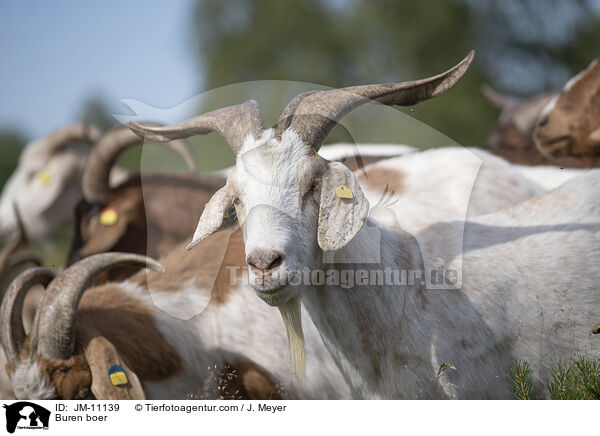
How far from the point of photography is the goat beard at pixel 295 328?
286 cm

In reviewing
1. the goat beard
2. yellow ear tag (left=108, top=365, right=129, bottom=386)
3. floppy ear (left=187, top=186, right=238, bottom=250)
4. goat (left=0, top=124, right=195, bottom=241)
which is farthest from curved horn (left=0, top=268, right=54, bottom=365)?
goat (left=0, top=124, right=195, bottom=241)

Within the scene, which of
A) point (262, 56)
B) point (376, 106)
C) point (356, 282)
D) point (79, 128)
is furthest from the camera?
point (262, 56)

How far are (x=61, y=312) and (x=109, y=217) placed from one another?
1707 mm

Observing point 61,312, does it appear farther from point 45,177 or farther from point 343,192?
point 45,177

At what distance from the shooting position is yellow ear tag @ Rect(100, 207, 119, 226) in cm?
491

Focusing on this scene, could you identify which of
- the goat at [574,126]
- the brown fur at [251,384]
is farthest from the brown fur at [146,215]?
A: the goat at [574,126]

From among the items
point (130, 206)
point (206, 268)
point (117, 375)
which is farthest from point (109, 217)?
point (117, 375)

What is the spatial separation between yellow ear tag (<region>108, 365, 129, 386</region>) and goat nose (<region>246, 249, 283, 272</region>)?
3.94 feet

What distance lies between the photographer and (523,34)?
1198cm

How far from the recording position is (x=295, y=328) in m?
2.96

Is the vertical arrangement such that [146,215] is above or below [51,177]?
below
